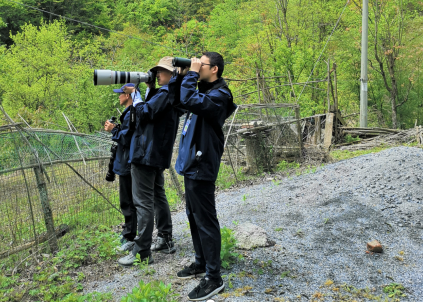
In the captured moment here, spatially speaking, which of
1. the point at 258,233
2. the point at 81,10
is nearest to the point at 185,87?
the point at 258,233

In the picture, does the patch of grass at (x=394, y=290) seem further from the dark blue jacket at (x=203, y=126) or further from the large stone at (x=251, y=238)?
the dark blue jacket at (x=203, y=126)

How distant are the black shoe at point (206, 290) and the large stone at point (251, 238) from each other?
88 centimetres

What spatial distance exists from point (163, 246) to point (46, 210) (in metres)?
1.51

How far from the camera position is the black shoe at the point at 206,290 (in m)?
2.57

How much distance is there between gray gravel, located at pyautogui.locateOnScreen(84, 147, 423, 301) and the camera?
9.45 feet

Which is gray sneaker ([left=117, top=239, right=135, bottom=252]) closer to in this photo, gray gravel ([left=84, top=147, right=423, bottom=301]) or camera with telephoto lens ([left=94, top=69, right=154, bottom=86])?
gray gravel ([left=84, top=147, right=423, bottom=301])

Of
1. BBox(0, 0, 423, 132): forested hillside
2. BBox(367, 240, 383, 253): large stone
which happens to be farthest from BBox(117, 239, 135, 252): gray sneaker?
BBox(0, 0, 423, 132): forested hillside

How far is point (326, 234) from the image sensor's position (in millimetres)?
A: 3807

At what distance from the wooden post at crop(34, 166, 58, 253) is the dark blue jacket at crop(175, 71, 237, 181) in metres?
2.13

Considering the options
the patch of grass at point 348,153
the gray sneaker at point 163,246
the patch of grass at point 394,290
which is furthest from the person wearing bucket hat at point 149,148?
the patch of grass at point 348,153

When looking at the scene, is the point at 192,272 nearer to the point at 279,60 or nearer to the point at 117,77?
the point at 117,77

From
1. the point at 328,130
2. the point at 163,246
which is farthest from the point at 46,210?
the point at 328,130

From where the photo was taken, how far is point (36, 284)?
10.8ft

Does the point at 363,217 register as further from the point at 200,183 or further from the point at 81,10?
the point at 81,10
